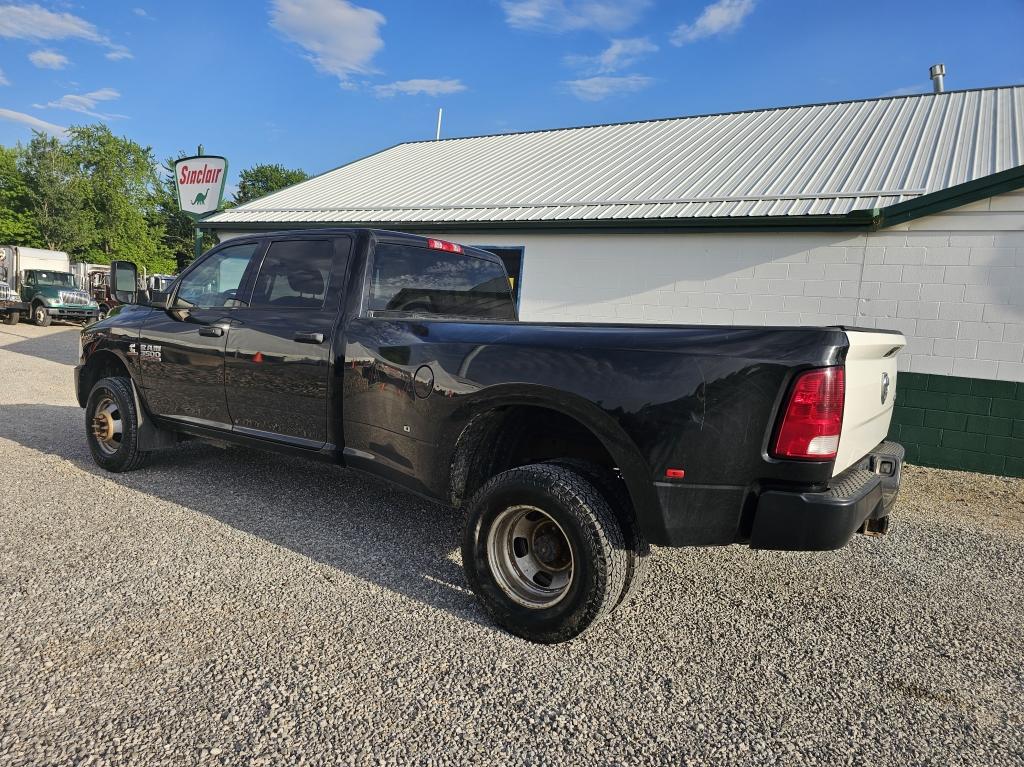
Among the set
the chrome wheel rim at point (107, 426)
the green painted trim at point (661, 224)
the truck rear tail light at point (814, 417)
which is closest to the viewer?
the truck rear tail light at point (814, 417)

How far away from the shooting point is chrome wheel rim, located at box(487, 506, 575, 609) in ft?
9.20

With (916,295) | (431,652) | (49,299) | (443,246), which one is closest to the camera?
(431,652)

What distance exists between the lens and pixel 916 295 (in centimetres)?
684

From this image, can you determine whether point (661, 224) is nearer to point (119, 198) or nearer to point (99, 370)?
point (99, 370)

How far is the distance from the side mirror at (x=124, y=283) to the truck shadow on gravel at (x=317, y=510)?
137 centimetres

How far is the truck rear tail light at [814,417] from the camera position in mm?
2260

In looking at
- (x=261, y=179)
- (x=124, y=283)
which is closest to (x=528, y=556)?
(x=124, y=283)

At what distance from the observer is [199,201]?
1439 centimetres

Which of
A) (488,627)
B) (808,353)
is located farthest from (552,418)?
(808,353)

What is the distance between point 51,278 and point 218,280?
22.1 m

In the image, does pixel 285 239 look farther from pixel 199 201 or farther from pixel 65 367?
pixel 199 201

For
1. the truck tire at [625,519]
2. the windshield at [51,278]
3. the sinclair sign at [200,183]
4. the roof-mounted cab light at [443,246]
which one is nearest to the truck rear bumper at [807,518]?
the truck tire at [625,519]

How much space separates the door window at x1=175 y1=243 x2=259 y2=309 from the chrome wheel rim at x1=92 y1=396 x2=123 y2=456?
1.09 meters

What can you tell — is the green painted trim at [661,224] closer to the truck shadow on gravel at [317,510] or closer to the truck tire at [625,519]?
the truck shadow on gravel at [317,510]
